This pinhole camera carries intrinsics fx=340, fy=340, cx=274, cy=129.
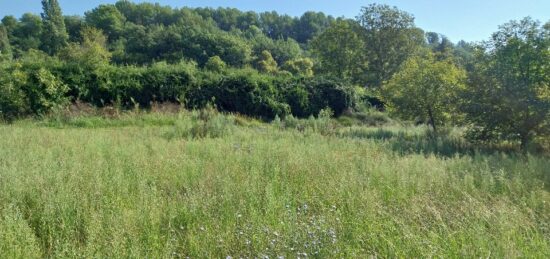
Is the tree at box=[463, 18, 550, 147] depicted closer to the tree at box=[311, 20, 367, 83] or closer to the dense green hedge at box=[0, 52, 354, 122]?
the dense green hedge at box=[0, 52, 354, 122]

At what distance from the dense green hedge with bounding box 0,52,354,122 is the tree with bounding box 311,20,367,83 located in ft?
34.9

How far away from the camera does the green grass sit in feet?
9.45

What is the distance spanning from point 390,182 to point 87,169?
14.0ft

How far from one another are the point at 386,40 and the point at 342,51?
15.5ft

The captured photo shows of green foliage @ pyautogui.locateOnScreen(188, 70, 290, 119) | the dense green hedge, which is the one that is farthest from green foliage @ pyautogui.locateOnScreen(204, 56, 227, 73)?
green foliage @ pyautogui.locateOnScreen(188, 70, 290, 119)

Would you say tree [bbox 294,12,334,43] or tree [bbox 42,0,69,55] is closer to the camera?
tree [bbox 42,0,69,55]

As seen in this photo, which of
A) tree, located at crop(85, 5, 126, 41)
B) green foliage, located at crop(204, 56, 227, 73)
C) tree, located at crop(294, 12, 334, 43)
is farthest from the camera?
tree, located at crop(294, 12, 334, 43)

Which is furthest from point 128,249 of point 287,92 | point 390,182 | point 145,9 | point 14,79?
point 145,9

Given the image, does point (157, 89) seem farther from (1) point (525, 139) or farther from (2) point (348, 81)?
(1) point (525, 139)

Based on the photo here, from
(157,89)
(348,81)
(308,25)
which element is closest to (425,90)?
(157,89)

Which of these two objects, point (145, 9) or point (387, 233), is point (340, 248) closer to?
point (387, 233)

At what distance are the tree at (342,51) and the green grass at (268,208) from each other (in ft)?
96.5

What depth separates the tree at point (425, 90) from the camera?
Result: 41.9ft

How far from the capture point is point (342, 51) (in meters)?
33.9
